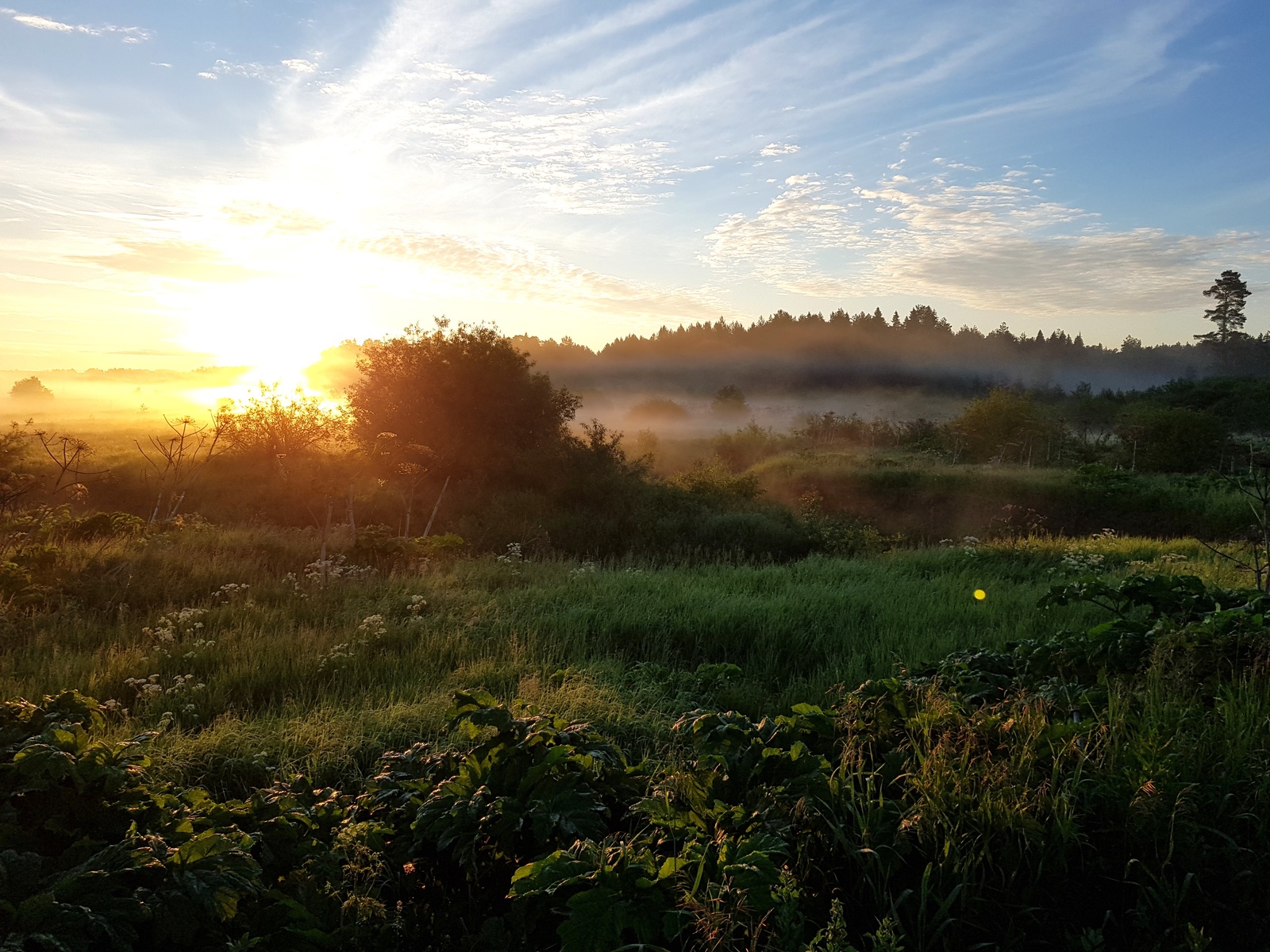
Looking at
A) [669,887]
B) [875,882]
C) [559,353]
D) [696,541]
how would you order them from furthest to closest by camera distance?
[559,353] → [696,541] → [875,882] → [669,887]

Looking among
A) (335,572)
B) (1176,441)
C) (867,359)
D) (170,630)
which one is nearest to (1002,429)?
(1176,441)

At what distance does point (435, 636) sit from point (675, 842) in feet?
14.1

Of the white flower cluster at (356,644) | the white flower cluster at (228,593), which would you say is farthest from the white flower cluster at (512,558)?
the white flower cluster at (356,644)

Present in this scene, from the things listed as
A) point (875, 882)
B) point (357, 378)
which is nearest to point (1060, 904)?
point (875, 882)

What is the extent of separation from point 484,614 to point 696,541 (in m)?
9.43

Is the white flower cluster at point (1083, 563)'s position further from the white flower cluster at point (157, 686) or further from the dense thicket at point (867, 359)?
the dense thicket at point (867, 359)

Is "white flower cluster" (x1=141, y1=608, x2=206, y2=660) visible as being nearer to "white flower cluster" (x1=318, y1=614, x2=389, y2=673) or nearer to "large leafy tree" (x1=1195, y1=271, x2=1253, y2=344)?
"white flower cluster" (x1=318, y1=614, x2=389, y2=673)

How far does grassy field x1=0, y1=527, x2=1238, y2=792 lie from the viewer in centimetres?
495

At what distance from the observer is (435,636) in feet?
22.5

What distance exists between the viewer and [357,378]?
829 inches

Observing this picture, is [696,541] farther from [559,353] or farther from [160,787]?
[559,353]

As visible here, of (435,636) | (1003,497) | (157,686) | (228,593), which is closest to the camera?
(157,686)

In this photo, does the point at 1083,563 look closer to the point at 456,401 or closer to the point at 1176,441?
the point at 456,401

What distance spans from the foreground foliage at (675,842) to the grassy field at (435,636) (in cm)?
113
